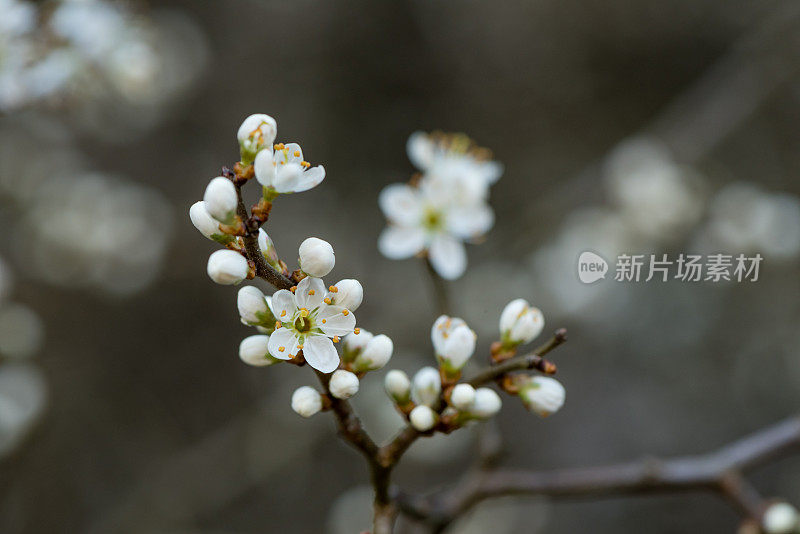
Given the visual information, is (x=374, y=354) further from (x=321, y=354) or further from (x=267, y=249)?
(x=267, y=249)

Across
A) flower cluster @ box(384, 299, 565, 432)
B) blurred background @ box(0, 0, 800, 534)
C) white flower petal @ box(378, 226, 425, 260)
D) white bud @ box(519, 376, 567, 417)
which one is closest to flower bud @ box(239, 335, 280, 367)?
flower cluster @ box(384, 299, 565, 432)

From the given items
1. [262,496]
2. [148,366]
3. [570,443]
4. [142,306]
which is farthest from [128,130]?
[570,443]

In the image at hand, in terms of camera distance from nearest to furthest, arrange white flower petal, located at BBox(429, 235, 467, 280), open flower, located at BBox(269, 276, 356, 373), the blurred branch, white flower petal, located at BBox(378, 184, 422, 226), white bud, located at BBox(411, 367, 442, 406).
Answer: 1. open flower, located at BBox(269, 276, 356, 373)
2. white bud, located at BBox(411, 367, 442, 406)
3. the blurred branch
4. white flower petal, located at BBox(429, 235, 467, 280)
5. white flower petal, located at BBox(378, 184, 422, 226)

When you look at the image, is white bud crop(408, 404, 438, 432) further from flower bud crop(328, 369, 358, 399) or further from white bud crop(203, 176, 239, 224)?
white bud crop(203, 176, 239, 224)

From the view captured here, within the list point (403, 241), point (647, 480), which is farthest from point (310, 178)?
point (647, 480)

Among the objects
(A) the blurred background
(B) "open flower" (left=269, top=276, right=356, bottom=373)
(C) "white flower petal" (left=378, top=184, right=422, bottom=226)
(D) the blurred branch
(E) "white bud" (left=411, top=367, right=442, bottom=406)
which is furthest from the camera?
(A) the blurred background

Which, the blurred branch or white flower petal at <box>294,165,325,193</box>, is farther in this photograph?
the blurred branch

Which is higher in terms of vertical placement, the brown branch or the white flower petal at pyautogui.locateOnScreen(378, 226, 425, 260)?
the white flower petal at pyautogui.locateOnScreen(378, 226, 425, 260)
